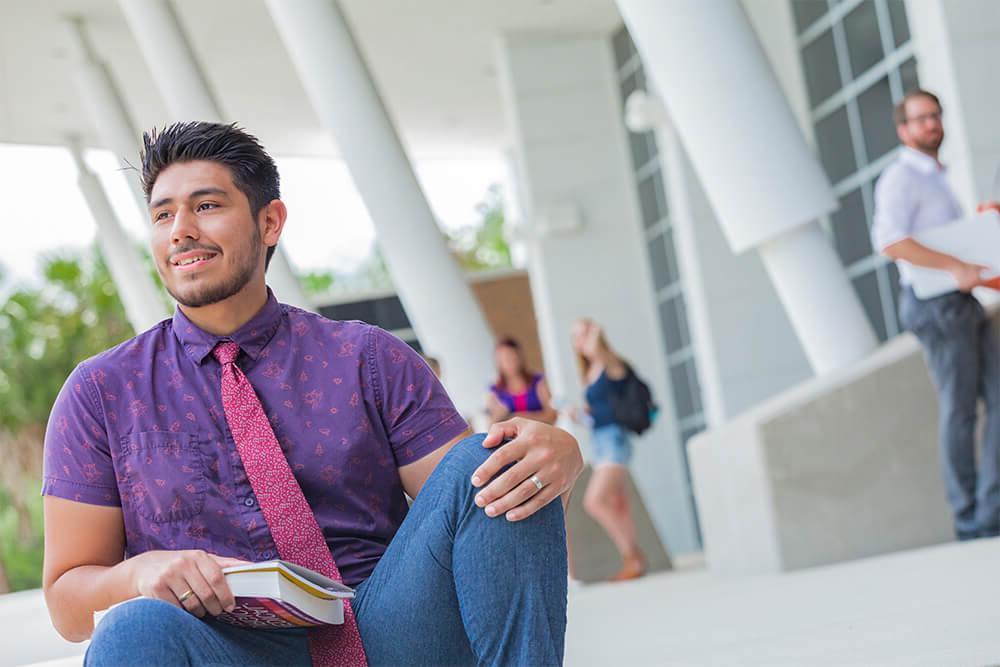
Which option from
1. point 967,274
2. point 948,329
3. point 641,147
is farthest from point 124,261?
point 967,274

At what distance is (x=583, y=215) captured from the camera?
1864 centimetres

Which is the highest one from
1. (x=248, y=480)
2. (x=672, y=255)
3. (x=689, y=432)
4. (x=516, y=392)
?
(x=248, y=480)

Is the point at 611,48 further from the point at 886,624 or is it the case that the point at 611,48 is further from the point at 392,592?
the point at 392,592

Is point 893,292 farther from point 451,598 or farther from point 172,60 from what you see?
point 451,598

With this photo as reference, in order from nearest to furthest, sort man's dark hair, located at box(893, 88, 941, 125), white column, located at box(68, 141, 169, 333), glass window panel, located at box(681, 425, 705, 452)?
man's dark hair, located at box(893, 88, 941, 125) < glass window panel, located at box(681, 425, 705, 452) < white column, located at box(68, 141, 169, 333)

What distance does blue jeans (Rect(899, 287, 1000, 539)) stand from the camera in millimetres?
6660

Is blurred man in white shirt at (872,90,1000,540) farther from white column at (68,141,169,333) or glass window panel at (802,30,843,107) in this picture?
white column at (68,141,169,333)

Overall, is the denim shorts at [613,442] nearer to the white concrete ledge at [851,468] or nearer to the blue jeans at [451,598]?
the white concrete ledge at [851,468]

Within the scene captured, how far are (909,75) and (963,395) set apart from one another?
6.28 meters

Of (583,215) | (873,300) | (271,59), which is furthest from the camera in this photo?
(271,59)

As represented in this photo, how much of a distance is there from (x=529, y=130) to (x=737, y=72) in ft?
37.0

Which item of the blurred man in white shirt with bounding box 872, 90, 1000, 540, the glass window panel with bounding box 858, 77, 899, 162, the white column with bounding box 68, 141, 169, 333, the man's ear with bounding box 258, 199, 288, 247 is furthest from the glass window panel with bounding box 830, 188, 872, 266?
the man's ear with bounding box 258, 199, 288, 247

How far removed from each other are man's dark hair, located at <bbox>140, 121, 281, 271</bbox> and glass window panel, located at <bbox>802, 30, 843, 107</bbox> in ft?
39.4

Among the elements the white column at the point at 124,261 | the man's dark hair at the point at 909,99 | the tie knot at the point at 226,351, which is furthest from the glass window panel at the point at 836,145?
the tie knot at the point at 226,351
